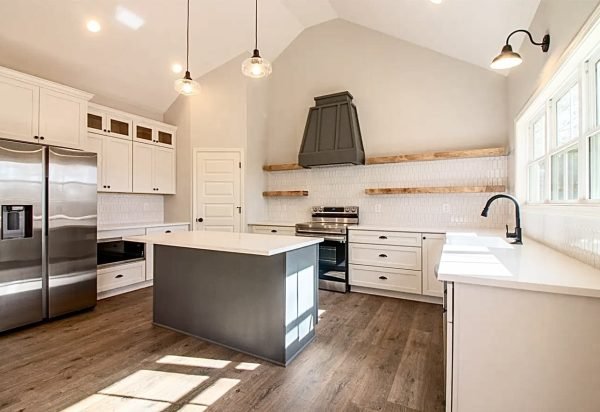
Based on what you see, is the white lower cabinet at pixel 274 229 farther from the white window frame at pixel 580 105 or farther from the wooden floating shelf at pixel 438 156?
the white window frame at pixel 580 105

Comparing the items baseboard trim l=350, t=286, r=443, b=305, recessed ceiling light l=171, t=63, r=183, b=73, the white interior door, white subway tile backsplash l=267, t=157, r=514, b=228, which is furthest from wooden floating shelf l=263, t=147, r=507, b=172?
recessed ceiling light l=171, t=63, r=183, b=73

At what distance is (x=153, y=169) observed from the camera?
4.70m

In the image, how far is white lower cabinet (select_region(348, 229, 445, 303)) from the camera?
11.8ft

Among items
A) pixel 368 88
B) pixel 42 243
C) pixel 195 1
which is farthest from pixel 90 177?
pixel 368 88

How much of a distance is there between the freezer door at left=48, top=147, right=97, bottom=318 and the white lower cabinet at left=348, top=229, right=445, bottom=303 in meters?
3.11

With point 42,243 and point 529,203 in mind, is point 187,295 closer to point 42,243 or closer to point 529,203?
point 42,243

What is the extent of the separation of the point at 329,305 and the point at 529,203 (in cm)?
235

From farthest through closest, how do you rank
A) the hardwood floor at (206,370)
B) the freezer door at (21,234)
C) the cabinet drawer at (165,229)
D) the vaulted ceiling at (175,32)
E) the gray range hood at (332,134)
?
the gray range hood at (332,134)
the cabinet drawer at (165,229)
the vaulted ceiling at (175,32)
the freezer door at (21,234)
the hardwood floor at (206,370)

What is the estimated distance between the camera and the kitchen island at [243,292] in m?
2.25

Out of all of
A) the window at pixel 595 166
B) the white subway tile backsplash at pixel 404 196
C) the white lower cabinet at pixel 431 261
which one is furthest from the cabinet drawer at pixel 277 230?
the window at pixel 595 166

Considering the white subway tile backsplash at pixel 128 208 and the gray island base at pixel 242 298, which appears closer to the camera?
the gray island base at pixel 242 298

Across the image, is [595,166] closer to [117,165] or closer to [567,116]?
[567,116]

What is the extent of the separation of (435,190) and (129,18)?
14.2 feet

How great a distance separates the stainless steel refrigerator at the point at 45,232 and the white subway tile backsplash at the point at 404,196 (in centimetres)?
281
